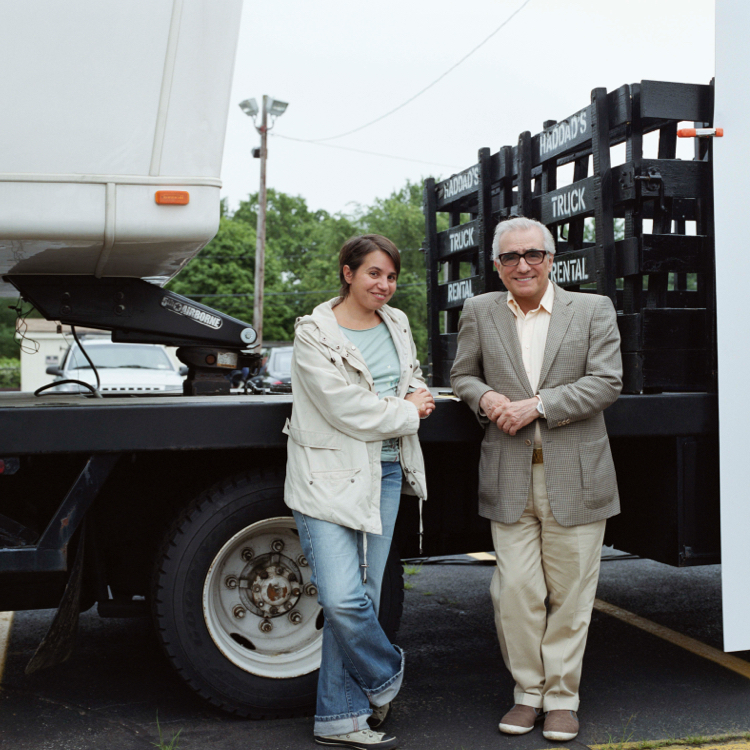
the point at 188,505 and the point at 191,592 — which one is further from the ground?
the point at 188,505

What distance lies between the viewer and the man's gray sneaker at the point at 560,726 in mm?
3091

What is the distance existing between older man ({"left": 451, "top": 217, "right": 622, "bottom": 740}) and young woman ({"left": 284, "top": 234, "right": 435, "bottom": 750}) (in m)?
0.34

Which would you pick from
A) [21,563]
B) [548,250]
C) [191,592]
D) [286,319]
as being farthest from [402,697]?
[286,319]

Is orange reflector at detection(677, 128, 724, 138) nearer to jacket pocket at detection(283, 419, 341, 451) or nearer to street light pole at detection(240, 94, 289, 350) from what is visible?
jacket pocket at detection(283, 419, 341, 451)

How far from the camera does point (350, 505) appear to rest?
2895 mm

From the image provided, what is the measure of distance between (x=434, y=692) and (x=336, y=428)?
139 centimetres

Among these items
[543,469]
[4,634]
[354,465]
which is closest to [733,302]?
[543,469]

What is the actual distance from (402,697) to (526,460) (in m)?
1.18

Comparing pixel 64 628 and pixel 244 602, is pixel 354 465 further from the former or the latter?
pixel 64 628

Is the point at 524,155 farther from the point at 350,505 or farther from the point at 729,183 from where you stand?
the point at 350,505

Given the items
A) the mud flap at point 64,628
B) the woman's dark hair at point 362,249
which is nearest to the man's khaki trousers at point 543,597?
the woman's dark hair at point 362,249

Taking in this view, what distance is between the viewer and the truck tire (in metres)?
3.17

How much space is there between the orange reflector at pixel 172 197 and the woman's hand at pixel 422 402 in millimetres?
1043

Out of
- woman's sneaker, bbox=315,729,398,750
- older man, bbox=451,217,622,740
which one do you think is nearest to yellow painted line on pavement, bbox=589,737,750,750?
older man, bbox=451,217,622,740
